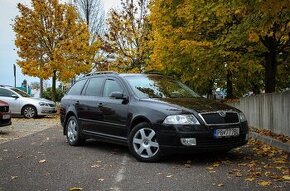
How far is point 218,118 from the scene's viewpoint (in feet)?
27.5

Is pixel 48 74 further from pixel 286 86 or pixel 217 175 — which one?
pixel 217 175

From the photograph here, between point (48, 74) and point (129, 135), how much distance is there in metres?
23.9

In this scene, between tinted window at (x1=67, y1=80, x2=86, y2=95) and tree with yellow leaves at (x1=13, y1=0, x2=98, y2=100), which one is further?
tree with yellow leaves at (x1=13, y1=0, x2=98, y2=100)

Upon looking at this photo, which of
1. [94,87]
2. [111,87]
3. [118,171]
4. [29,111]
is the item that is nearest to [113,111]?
[111,87]

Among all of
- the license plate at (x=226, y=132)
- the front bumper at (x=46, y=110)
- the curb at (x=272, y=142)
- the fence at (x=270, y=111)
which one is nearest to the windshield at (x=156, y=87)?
the license plate at (x=226, y=132)

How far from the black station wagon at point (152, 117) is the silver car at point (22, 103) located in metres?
13.1

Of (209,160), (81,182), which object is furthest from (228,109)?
(81,182)

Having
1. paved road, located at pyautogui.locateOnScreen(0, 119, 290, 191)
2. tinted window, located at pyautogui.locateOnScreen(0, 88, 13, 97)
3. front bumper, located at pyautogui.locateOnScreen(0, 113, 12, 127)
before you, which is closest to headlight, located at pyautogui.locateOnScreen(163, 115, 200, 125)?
paved road, located at pyautogui.locateOnScreen(0, 119, 290, 191)

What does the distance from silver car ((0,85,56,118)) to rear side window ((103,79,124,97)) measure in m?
14.1

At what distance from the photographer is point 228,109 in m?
8.77

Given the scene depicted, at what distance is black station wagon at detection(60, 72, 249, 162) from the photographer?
823cm

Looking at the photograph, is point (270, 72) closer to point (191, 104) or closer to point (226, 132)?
point (191, 104)

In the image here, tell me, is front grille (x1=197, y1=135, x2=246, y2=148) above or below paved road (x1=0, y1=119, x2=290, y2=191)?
above

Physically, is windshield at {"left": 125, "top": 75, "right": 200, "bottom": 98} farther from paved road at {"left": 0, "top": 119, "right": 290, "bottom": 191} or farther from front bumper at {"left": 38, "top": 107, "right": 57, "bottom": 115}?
front bumper at {"left": 38, "top": 107, "right": 57, "bottom": 115}
